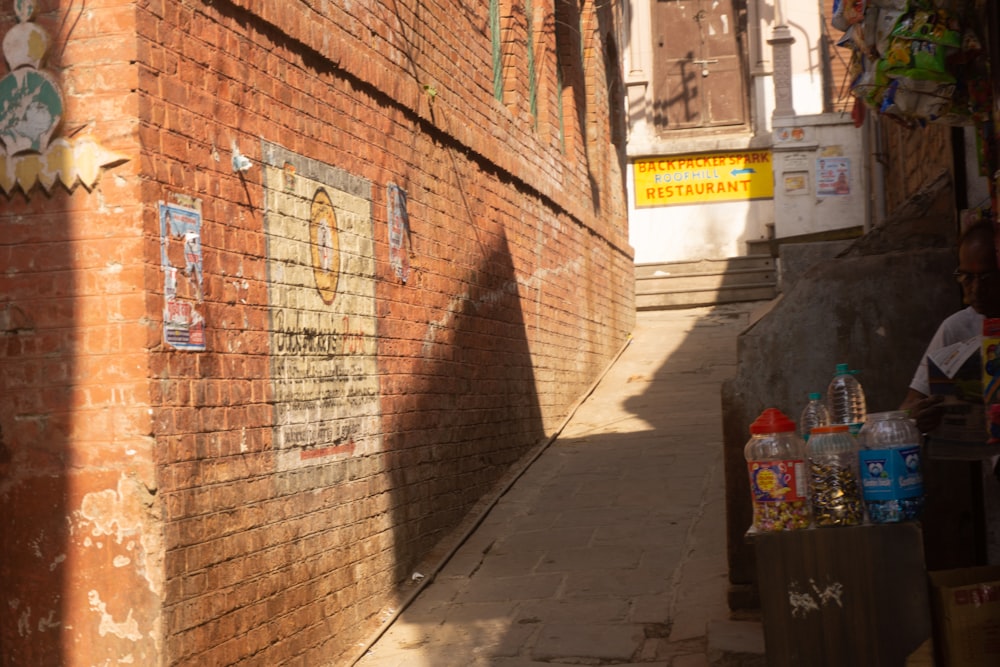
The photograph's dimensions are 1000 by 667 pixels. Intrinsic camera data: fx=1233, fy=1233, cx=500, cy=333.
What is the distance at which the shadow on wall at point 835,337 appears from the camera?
574cm

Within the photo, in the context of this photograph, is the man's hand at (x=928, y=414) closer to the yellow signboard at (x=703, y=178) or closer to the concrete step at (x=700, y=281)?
the concrete step at (x=700, y=281)

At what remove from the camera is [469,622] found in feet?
22.1

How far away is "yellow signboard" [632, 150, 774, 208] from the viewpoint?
21.7 meters

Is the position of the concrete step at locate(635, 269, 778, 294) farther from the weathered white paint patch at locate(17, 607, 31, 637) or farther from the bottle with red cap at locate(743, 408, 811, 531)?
the bottle with red cap at locate(743, 408, 811, 531)

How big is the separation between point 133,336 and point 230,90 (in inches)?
53.6

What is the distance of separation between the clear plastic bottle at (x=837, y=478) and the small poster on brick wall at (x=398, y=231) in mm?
3773

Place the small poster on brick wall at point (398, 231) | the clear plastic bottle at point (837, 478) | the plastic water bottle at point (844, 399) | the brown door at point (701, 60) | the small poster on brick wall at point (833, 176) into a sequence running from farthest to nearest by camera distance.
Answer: the brown door at point (701, 60), the small poster on brick wall at point (833, 176), the small poster on brick wall at point (398, 231), the plastic water bottle at point (844, 399), the clear plastic bottle at point (837, 478)

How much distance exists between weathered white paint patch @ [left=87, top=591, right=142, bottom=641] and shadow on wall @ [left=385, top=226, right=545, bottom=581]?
2.57 metres

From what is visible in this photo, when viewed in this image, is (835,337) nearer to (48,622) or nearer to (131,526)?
(131,526)

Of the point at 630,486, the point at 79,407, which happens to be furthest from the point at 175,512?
the point at 630,486

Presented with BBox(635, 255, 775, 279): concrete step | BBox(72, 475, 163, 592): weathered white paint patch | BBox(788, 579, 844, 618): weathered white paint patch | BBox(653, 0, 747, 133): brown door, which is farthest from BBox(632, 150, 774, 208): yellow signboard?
BBox(788, 579, 844, 618): weathered white paint patch

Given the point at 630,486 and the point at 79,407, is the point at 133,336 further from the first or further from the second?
the point at 630,486

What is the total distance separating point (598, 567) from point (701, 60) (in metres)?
16.2

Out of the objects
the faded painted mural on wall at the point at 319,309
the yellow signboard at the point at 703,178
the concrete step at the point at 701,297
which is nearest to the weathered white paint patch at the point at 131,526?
the faded painted mural on wall at the point at 319,309
